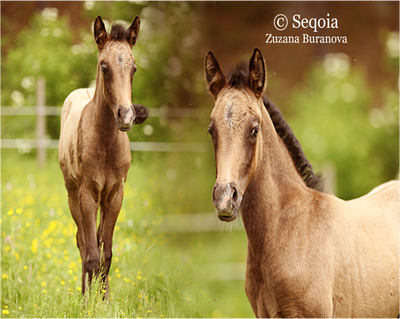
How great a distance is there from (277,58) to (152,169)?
2289 millimetres

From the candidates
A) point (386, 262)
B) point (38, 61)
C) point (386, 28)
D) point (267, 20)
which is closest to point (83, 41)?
point (38, 61)

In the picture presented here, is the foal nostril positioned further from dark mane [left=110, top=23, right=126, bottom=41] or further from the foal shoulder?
the foal shoulder

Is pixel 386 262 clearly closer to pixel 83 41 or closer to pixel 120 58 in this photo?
pixel 120 58

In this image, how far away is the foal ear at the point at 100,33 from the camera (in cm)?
212

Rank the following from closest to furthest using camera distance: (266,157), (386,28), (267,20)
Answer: (266,157) → (267,20) → (386,28)

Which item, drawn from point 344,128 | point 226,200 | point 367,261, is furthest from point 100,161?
point 344,128

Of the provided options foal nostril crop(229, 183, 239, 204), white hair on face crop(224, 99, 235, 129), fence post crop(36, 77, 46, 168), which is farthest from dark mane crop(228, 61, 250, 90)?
fence post crop(36, 77, 46, 168)

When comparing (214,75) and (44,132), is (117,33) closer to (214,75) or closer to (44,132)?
(214,75)

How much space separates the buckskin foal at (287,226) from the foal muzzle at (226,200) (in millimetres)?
15

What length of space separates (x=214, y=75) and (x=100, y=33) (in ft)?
2.33

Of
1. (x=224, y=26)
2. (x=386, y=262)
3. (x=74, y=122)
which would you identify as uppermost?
(x=224, y=26)

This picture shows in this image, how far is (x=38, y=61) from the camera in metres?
2.71

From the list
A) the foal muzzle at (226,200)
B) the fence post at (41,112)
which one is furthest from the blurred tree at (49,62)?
the foal muzzle at (226,200)

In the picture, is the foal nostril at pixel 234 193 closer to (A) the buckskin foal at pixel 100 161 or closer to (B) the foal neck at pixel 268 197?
(B) the foal neck at pixel 268 197
